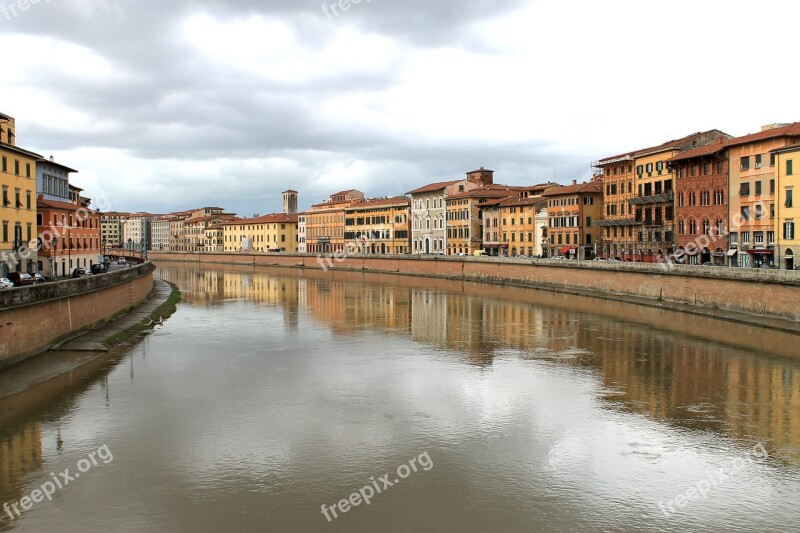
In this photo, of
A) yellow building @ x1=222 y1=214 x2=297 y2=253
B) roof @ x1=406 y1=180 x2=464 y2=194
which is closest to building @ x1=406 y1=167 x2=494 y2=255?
roof @ x1=406 y1=180 x2=464 y2=194

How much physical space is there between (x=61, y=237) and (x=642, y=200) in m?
52.5

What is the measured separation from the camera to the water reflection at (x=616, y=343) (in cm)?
2070

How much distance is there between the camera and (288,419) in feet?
64.2

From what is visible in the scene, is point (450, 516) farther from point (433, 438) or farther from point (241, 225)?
point (241, 225)

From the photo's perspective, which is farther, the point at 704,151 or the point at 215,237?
the point at 215,237

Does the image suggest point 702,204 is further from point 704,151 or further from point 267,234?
point 267,234

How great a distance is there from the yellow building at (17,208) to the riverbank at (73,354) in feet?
25.8

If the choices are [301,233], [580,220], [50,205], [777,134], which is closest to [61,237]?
[50,205]

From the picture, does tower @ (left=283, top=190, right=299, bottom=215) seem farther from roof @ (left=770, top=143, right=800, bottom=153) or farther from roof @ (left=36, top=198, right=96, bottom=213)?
roof @ (left=770, top=143, right=800, bottom=153)

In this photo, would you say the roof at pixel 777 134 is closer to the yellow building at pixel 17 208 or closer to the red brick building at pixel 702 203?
the red brick building at pixel 702 203

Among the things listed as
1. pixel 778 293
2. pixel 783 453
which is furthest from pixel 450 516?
pixel 778 293

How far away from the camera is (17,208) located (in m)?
43.1

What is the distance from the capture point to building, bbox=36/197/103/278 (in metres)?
50.1

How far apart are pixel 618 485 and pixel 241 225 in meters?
149
